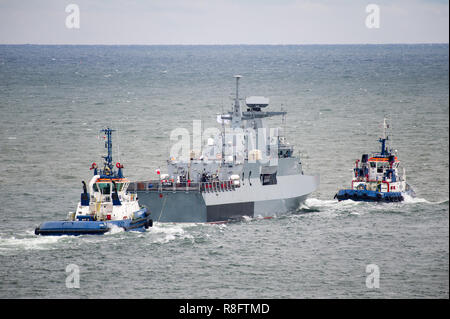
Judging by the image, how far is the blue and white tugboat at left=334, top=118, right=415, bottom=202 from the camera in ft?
247

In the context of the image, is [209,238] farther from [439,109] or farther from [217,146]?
[439,109]

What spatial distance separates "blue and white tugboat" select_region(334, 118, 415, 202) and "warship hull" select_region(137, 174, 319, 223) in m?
4.43

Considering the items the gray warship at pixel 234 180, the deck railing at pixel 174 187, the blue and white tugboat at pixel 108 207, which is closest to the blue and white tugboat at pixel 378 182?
the gray warship at pixel 234 180

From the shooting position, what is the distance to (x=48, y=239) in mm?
59312

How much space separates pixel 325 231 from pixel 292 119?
63522 mm

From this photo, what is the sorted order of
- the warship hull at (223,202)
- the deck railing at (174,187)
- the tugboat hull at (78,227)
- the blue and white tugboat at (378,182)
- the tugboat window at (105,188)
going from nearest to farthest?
1. the tugboat hull at (78,227)
2. the tugboat window at (105,188)
3. the warship hull at (223,202)
4. the deck railing at (174,187)
5. the blue and white tugboat at (378,182)

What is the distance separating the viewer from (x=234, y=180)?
69750mm

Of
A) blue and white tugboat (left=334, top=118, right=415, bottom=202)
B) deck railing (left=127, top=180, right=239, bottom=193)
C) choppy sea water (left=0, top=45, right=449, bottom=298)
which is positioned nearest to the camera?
choppy sea water (left=0, top=45, right=449, bottom=298)

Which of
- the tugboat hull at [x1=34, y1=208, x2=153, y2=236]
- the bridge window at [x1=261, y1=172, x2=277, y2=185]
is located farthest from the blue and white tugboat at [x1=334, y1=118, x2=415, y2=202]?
the tugboat hull at [x1=34, y1=208, x2=153, y2=236]

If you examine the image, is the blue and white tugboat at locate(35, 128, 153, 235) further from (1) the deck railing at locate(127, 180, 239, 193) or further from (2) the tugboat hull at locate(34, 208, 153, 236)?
(1) the deck railing at locate(127, 180, 239, 193)

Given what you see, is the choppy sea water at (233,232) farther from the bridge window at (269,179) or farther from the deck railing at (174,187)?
the bridge window at (269,179)

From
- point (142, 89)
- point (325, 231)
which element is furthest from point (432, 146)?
point (142, 89)

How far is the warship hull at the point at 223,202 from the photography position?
2625 inches
